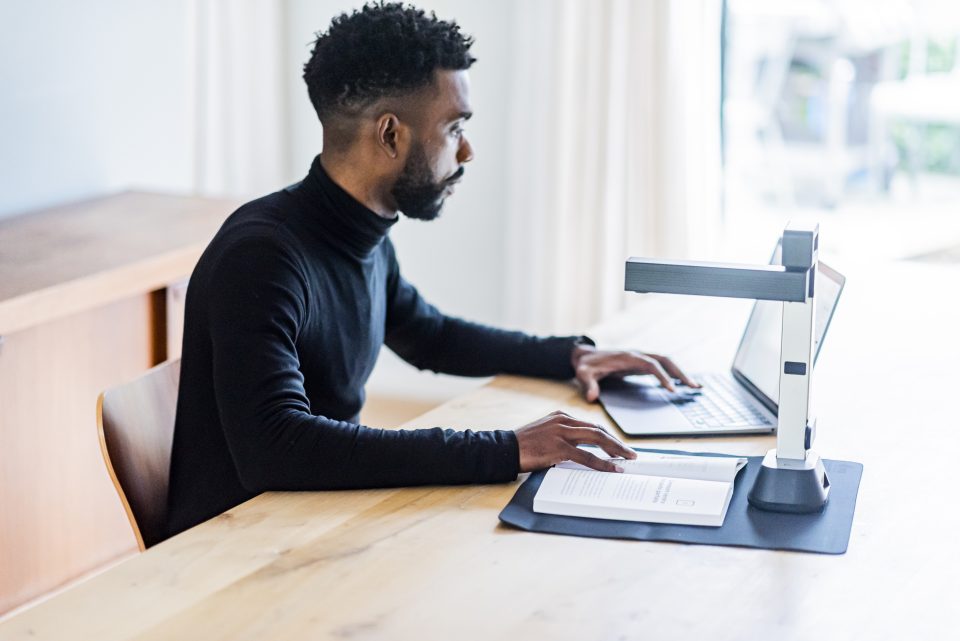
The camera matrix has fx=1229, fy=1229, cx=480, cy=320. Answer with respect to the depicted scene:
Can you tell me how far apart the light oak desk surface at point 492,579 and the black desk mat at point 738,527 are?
0.05 ft

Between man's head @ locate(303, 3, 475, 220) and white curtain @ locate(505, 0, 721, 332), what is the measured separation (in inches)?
57.2

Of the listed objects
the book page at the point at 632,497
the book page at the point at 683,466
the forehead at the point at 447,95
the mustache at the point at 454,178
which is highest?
the forehead at the point at 447,95

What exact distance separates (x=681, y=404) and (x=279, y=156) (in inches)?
93.2

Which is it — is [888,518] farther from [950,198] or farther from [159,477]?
[950,198]

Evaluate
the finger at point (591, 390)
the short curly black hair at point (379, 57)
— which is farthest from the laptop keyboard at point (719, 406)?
the short curly black hair at point (379, 57)

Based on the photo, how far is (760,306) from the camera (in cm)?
198

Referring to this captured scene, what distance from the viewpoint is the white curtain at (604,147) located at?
3250mm

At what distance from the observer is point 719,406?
188 centimetres

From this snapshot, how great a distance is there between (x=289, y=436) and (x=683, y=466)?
51 centimetres

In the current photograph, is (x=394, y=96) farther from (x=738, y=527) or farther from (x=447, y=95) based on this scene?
(x=738, y=527)

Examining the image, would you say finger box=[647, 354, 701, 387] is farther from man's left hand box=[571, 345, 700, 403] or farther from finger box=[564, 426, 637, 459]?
finger box=[564, 426, 637, 459]

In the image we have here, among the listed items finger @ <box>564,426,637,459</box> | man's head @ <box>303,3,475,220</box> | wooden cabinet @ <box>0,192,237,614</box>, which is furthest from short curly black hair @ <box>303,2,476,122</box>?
wooden cabinet @ <box>0,192,237,614</box>

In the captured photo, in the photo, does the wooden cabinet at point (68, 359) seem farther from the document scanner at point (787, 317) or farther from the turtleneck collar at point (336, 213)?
the document scanner at point (787, 317)

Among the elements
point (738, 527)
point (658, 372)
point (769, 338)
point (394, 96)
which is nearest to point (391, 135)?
point (394, 96)
